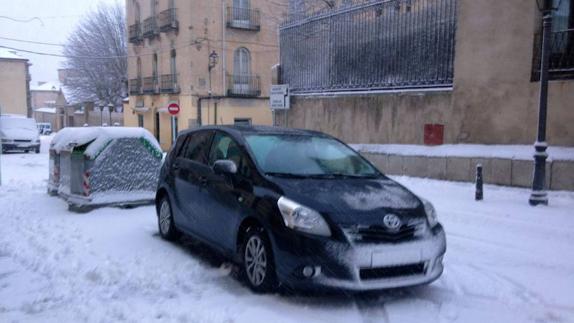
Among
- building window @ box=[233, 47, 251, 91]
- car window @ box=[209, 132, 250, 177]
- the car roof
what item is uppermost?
building window @ box=[233, 47, 251, 91]

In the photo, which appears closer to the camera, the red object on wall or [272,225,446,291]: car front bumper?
[272,225,446,291]: car front bumper

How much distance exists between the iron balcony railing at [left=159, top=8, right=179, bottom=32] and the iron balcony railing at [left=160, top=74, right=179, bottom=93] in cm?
273

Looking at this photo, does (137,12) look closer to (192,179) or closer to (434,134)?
(434,134)

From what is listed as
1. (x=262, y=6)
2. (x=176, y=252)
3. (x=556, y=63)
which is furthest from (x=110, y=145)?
(x=262, y=6)

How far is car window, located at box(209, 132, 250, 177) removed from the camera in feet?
18.4

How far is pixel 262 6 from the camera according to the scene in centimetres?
3094

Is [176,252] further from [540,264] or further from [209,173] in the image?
[540,264]

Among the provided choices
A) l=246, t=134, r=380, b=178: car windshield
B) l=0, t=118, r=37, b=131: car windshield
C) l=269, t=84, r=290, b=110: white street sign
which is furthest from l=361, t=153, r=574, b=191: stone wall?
l=0, t=118, r=37, b=131: car windshield

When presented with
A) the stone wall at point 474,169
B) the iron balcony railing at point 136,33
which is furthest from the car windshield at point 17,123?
the stone wall at point 474,169

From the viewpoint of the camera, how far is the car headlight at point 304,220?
4535mm

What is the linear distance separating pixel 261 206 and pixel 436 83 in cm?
840

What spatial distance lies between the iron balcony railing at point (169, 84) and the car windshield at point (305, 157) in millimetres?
24679

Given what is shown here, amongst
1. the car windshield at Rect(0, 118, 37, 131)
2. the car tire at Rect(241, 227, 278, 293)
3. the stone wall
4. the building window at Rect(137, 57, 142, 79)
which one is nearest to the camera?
the car tire at Rect(241, 227, 278, 293)

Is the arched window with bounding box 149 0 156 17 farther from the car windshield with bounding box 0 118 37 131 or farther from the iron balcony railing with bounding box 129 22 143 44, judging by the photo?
the car windshield with bounding box 0 118 37 131
